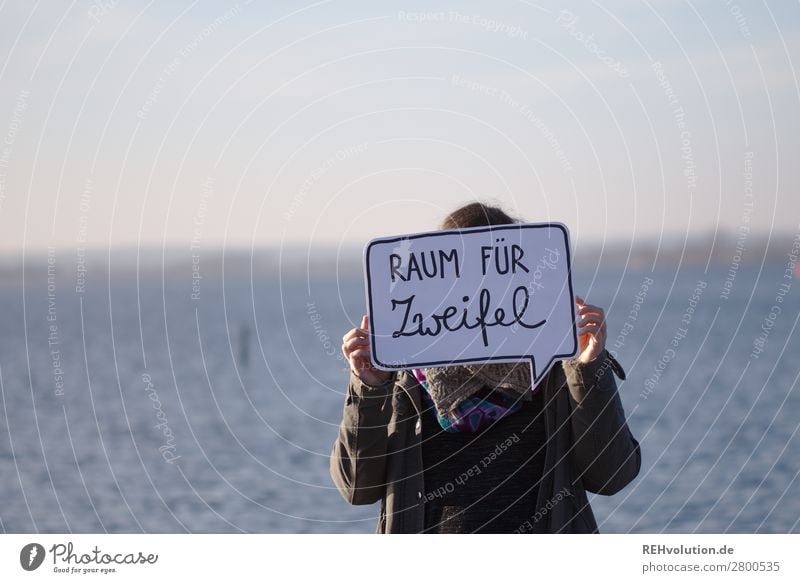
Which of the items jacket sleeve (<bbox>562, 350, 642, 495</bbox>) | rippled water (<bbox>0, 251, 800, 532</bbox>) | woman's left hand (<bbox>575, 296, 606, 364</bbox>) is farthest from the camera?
rippled water (<bbox>0, 251, 800, 532</bbox>)

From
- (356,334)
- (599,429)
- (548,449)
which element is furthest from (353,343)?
(599,429)

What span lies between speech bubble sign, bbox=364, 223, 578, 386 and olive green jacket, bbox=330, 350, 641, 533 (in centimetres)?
18

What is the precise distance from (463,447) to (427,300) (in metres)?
0.75

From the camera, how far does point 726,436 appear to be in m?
31.0

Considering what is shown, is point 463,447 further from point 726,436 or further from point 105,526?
point 726,436

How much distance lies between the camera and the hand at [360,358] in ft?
15.5

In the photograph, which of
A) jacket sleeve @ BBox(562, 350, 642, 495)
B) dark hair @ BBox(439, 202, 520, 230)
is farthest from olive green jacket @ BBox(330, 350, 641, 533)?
dark hair @ BBox(439, 202, 520, 230)

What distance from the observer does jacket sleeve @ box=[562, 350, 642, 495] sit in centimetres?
445

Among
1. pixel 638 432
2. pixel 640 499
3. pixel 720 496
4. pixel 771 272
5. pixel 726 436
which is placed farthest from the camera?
pixel 771 272

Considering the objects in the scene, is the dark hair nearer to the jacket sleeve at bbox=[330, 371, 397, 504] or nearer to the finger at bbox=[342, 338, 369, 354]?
the finger at bbox=[342, 338, 369, 354]
